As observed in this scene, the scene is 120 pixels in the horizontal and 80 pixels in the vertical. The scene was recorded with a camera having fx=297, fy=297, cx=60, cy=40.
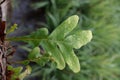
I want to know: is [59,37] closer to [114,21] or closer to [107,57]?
[107,57]

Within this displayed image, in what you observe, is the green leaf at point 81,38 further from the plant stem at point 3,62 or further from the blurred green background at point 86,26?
the blurred green background at point 86,26

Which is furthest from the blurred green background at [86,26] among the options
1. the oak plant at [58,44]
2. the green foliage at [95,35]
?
the oak plant at [58,44]

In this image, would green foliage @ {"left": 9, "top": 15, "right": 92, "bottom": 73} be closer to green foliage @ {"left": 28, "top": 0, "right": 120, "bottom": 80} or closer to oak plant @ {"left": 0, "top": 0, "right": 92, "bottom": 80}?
oak plant @ {"left": 0, "top": 0, "right": 92, "bottom": 80}

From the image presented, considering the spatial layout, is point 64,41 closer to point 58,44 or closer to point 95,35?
point 58,44

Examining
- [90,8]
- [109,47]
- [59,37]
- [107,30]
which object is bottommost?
[109,47]

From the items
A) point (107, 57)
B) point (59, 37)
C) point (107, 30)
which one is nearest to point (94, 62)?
point (107, 57)

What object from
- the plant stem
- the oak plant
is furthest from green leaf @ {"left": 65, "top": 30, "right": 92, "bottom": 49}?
the plant stem
